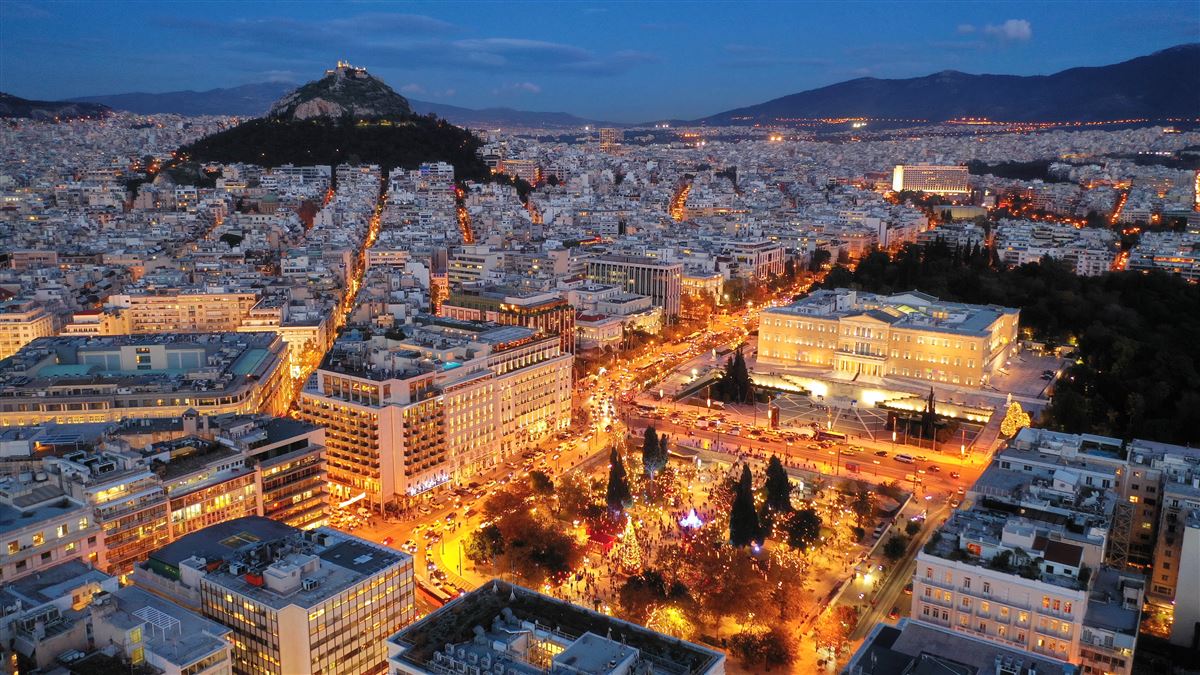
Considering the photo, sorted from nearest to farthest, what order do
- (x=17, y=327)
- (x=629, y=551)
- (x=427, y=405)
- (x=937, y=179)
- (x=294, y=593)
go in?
1. (x=294, y=593)
2. (x=629, y=551)
3. (x=427, y=405)
4. (x=17, y=327)
5. (x=937, y=179)

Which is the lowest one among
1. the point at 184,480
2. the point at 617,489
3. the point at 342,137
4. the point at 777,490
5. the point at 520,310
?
the point at 617,489

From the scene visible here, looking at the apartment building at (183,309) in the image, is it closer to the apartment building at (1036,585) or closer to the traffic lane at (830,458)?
the traffic lane at (830,458)

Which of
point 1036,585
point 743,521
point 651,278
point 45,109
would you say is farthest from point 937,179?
point 45,109

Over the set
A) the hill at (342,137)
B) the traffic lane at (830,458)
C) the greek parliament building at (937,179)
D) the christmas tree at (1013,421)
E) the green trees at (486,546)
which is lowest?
the traffic lane at (830,458)

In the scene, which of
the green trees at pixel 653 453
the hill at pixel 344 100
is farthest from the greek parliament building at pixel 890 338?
the hill at pixel 344 100

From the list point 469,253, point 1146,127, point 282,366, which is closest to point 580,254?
point 469,253

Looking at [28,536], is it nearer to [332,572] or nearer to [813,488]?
[332,572]

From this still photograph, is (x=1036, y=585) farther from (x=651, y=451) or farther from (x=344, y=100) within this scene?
(x=344, y=100)
